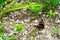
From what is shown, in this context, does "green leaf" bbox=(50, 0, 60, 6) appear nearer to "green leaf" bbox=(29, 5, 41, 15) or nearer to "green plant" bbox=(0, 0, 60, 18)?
"green plant" bbox=(0, 0, 60, 18)

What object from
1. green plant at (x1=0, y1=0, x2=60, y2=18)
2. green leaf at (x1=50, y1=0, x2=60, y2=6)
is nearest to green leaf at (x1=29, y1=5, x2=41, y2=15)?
green plant at (x1=0, y1=0, x2=60, y2=18)

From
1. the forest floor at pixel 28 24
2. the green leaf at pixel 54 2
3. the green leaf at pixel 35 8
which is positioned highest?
the green leaf at pixel 54 2

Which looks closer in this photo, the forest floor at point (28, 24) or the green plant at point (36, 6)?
the forest floor at point (28, 24)

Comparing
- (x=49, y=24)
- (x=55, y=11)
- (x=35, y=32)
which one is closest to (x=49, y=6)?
(x=55, y=11)

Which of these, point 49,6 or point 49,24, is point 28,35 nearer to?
point 49,24

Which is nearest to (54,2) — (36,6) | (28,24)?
(36,6)

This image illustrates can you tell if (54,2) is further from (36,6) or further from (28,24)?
(28,24)

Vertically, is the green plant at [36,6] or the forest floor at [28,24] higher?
the green plant at [36,6]

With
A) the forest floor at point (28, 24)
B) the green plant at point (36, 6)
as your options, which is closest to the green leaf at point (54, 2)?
the green plant at point (36, 6)

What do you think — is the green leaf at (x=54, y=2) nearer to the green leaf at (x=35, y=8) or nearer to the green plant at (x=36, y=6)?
the green plant at (x=36, y=6)

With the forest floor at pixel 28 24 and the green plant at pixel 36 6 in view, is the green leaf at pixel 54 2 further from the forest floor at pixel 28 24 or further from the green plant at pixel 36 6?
the forest floor at pixel 28 24

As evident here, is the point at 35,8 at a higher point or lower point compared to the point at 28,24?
higher
